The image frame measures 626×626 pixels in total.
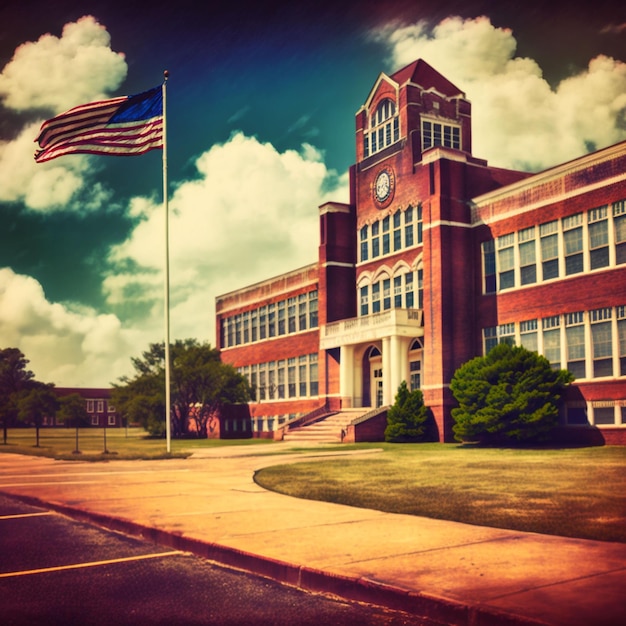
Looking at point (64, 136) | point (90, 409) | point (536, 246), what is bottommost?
point (90, 409)

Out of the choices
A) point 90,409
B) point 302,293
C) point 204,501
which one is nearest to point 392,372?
point 302,293

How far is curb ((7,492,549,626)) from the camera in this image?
210 inches

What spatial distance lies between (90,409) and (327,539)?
151665mm

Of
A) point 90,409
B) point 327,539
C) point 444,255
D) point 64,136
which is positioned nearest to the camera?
point 327,539

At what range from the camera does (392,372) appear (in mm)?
39312

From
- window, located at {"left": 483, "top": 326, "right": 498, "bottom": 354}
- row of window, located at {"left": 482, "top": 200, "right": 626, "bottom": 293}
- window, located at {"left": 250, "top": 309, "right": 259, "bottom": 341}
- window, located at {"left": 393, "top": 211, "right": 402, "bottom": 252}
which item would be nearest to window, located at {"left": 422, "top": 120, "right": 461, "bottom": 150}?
window, located at {"left": 393, "top": 211, "right": 402, "bottom": 252}

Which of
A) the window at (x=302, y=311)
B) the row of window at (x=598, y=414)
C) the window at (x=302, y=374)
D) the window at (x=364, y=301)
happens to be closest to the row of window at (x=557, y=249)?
the row of window at (x=598, y=414)

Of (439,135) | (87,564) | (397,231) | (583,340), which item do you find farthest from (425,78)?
(87,564)

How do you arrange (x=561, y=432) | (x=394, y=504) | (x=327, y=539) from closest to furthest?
(x=327, y=539)
(x=394, y=504)
(x=561, y=432)

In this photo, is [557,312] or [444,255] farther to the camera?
[444,255]

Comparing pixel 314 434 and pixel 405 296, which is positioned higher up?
pixel 405 296

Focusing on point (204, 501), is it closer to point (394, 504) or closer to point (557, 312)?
point (394, 504)

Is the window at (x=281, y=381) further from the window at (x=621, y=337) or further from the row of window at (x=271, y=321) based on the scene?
the window at (x=621, y=337)

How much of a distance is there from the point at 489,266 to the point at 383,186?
9.34m
